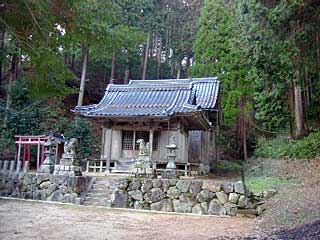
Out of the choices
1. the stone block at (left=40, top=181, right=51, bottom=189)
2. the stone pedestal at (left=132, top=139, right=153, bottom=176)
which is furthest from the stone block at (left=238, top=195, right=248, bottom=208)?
the stone block at (left=40, top=181, right=51, bottom=189)

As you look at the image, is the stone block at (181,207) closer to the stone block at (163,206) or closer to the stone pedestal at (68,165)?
the stone block at (163,206)

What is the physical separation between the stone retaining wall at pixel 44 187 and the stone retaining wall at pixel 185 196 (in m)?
1.46

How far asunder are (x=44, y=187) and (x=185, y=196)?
495 centimetres

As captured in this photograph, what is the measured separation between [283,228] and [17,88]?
16.5 m

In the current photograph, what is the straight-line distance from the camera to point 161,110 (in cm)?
1512

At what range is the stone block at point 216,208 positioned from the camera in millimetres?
9469

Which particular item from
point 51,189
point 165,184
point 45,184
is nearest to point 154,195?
point 165,184

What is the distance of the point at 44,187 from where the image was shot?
1177 centimetres

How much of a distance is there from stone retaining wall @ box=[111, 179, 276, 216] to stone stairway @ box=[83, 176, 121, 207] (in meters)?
0.35

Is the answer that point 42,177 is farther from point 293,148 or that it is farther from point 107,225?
point 293,148

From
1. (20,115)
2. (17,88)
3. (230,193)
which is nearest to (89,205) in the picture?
(230,193)

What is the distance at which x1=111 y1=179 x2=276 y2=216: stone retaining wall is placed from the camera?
9422 mm

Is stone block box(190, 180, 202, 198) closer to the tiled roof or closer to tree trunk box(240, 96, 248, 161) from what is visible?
the tiled roof

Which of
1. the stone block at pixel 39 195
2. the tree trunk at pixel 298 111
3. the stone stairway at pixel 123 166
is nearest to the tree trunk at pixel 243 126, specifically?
the tree trunk at pixel 298 111
